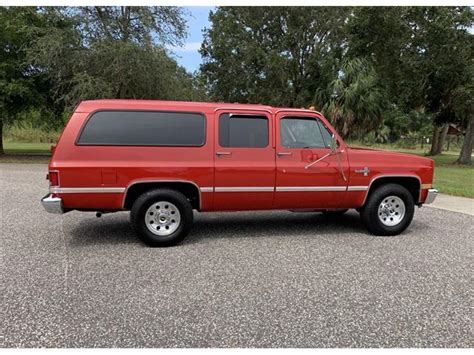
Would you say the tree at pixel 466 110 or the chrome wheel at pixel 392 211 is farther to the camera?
the tree at pixel 466 110

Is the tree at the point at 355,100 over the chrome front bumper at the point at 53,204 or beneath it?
over

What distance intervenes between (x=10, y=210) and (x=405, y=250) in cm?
703

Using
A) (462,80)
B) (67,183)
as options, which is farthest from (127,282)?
(462,80)

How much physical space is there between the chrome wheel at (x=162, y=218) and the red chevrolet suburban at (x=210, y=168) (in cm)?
1

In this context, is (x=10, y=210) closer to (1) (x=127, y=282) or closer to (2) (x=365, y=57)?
(1) (x=127, y=282)

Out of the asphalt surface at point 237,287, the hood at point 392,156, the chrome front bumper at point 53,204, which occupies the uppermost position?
the hood at point 392,156

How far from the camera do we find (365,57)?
23062 mm

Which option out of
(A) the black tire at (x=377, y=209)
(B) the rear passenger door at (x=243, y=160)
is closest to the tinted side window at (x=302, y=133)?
(B) the rear passenger door at (x=243, y=160)

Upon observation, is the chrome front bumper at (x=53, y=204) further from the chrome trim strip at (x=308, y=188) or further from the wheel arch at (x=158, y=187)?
the chrome trim strip at (x=308, y=188)

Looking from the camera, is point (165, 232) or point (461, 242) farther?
point (461, 242)

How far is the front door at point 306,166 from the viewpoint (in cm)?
561

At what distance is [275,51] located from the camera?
2598 cm

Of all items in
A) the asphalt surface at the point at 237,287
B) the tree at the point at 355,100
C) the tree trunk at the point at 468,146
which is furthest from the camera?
the tree at the point at 355,100

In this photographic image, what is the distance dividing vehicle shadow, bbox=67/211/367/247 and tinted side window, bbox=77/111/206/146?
1.44m
